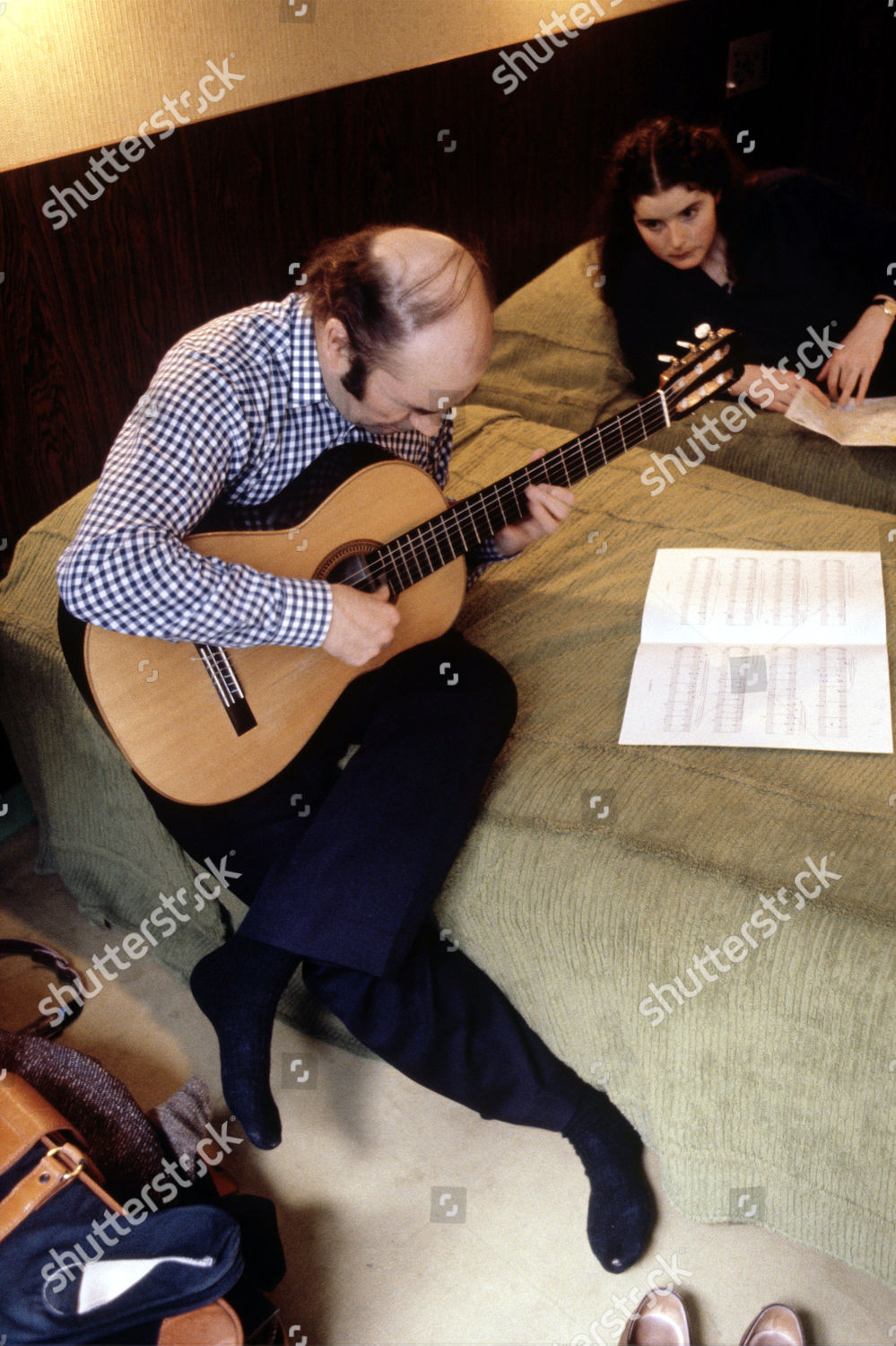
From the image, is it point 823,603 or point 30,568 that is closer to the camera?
point 823,603

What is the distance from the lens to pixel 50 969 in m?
1.72

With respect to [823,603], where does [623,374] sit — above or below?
above

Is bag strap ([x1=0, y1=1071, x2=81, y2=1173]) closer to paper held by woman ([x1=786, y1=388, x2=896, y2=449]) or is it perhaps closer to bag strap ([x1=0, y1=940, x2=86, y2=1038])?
bag strap ([x1=0, y1=940, x2=86, y2=1038])

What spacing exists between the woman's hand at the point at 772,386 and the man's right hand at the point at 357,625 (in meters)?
0.95

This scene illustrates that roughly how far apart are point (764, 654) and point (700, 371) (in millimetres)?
452

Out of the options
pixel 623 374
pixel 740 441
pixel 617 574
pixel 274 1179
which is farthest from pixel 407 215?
pixel 274 1179

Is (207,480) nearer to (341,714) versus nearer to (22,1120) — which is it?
(341,714)

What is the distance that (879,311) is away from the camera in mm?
2014

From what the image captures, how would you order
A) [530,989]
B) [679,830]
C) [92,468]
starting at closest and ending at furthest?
[679,830]
[530,989]
[92,468]

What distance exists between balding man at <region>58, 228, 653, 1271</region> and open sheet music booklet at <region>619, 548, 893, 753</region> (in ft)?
0.74

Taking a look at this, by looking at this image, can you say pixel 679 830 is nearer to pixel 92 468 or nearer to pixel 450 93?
pixel 92 468

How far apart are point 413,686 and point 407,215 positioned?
1165 millimetres

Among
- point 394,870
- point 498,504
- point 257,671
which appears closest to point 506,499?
point 498,504

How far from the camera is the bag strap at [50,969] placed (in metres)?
1.61
